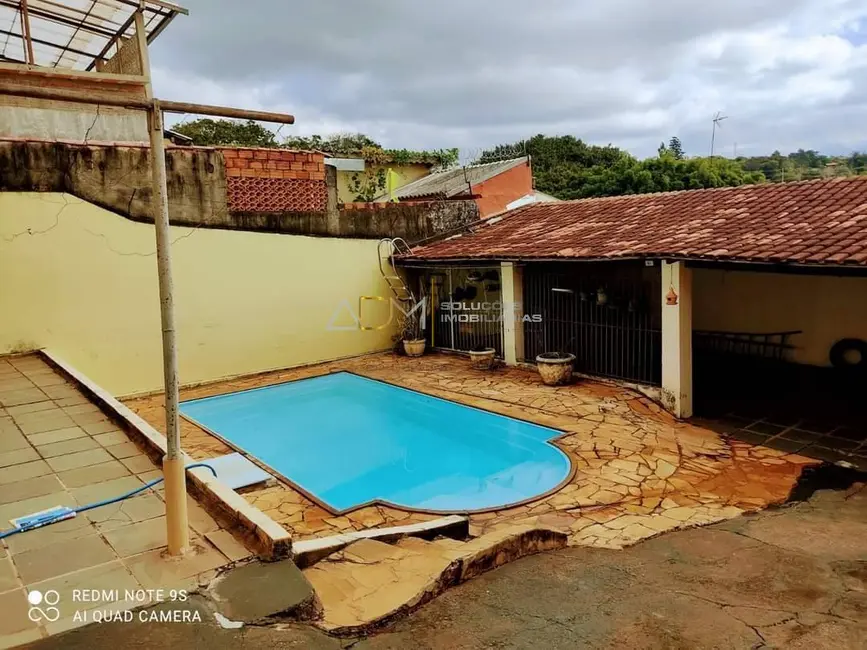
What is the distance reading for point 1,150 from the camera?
9945 millimetres

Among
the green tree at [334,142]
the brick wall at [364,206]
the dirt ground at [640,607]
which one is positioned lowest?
the dirt ground at [640,607]

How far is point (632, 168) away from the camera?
26.7m

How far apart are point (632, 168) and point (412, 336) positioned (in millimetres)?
16798

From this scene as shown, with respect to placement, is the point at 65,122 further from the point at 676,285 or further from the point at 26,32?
the point at 676,285

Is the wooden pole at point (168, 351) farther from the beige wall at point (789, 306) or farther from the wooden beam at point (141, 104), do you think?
the beige wall at point (789, 306)

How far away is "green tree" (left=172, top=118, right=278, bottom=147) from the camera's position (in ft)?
78.8

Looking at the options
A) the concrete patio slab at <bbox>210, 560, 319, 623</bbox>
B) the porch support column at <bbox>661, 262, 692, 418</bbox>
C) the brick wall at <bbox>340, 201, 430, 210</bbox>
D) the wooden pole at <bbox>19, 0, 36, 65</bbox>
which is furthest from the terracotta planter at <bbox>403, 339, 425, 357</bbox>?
the concrete patio slab at <bbox>210, 560, 319, 623</bbox>

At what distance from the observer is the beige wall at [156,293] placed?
1030cm

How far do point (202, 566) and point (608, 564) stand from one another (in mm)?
2957

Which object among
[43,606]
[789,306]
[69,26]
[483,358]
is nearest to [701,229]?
[789,306]

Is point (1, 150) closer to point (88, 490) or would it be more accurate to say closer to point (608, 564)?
point (88, 490)

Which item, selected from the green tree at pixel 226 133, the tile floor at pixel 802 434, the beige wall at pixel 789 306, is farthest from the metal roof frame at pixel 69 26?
the green tree at pixel 226 133

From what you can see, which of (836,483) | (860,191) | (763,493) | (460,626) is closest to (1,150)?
(460,626)

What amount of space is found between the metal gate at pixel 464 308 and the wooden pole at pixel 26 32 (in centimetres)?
889
